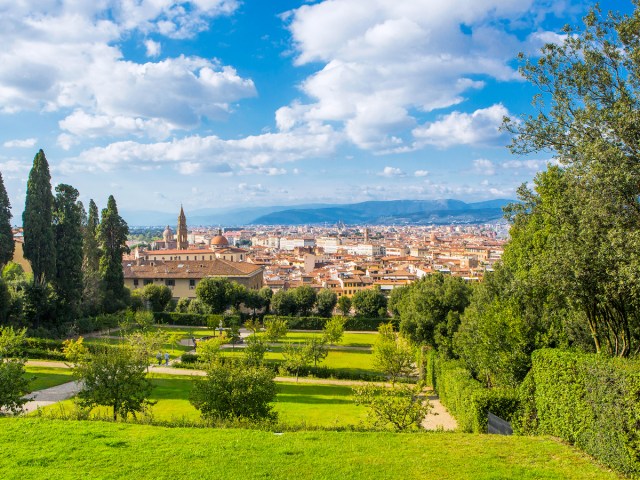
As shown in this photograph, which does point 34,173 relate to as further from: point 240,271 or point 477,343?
point 477,343

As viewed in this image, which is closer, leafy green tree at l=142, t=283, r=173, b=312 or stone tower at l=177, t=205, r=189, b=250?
leafy green tree at l=142, t=283, r=173, b=312

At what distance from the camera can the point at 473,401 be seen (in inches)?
712

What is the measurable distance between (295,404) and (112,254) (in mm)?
37787

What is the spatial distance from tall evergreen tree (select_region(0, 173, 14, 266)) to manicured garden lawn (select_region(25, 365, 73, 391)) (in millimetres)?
17622

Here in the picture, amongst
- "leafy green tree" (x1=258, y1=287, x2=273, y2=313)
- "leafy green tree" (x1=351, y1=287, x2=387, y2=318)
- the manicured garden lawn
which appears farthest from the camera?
"leafy green tree" (x1=258, y1=287, x2=273, y2=313)

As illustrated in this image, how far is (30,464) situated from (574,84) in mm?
15177

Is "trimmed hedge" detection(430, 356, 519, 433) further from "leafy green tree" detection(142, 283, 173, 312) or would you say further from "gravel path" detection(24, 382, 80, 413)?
"leafy green tree" detection(142, 283, 173, 312)

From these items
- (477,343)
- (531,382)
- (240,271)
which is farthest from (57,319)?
(531,382)

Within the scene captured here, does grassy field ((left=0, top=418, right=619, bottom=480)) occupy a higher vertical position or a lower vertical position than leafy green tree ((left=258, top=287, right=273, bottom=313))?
higher

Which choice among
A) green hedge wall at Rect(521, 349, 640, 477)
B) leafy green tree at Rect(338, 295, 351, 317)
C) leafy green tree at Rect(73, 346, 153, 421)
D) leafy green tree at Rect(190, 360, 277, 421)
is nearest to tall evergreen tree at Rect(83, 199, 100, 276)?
leafy green tree at Rect(338, 295, 351, 317)

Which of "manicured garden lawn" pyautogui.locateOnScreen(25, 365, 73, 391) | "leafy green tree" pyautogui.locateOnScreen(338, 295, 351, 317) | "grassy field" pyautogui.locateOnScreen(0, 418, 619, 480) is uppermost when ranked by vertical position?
"grassy field" pyautogui.locateOnScreen(0, 418, 619, 480)

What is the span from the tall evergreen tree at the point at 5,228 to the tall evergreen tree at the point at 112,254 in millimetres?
9624

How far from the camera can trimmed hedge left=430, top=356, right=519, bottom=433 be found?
17.5 m

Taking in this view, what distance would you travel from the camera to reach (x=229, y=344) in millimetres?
46250
